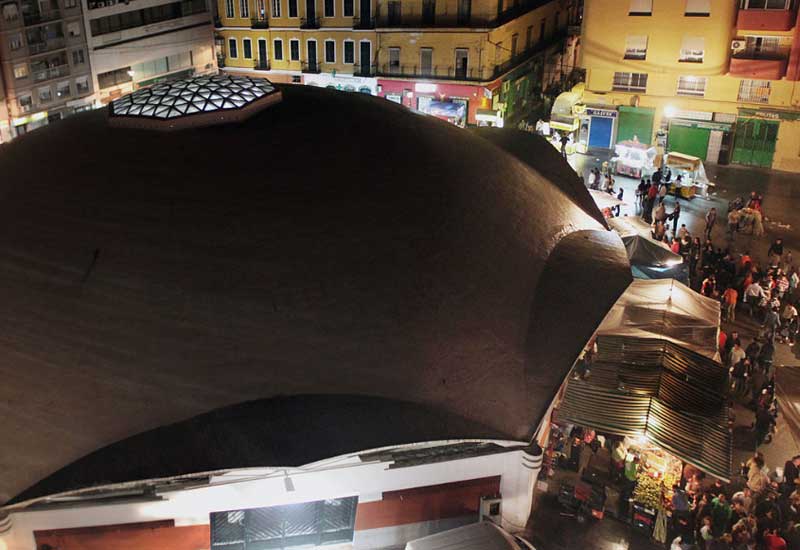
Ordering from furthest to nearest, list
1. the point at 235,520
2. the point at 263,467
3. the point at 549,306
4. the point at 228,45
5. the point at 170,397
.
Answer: the point at 228,45 → the point at 549,306 → the point at 235,520 → the point at 170,397 → the point at 263,467

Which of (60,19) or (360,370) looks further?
(60,19)

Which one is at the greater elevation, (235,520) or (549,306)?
(549,306)

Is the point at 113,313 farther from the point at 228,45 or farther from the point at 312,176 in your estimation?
the point at 228,45

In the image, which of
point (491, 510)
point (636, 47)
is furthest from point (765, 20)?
point (491, 510)

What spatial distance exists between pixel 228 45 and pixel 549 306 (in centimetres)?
4100

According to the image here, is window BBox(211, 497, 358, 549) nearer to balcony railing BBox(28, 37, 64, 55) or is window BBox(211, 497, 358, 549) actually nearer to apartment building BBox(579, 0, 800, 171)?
apartment building BBox(579, 0, 800, 171)

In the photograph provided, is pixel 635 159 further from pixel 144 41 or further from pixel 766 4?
pixel 144 41

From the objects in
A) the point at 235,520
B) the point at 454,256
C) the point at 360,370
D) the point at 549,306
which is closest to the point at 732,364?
the point at 549,306

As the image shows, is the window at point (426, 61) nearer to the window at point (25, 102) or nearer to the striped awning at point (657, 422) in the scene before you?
the window at point (25, 102)

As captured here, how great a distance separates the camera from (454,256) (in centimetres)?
1456

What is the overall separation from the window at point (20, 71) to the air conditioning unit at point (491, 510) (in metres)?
36.9

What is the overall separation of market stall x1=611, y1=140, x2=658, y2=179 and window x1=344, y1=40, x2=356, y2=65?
16796 millimetres

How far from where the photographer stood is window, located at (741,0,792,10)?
3447 cm

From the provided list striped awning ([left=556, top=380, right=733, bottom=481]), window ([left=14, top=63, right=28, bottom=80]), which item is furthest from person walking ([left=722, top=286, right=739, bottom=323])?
window ([left=14, top=63, right=28, bottom=80])
